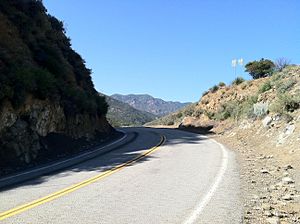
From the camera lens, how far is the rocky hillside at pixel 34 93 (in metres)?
17.2

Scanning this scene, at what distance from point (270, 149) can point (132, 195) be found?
1114 cm

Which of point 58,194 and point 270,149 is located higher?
point 270,149

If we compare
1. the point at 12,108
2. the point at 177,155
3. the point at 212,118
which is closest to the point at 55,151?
the point at 12,108

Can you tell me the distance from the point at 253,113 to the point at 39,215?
2309 centimetres

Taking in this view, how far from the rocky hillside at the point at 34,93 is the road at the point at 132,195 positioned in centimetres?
404

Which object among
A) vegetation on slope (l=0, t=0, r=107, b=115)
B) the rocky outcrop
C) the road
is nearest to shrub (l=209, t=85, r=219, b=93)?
vegetation on slope (l=0, t=0, r=107, b=115)

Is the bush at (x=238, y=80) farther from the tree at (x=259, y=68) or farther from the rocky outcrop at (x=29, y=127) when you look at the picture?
the rocky outcrop at (x=29, y=127)

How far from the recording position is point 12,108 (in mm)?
17484

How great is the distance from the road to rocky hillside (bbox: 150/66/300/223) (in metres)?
0.50

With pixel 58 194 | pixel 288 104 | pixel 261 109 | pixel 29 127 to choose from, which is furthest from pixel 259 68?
pixel 58 194

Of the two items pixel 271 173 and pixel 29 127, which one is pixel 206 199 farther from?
pixel 29 127

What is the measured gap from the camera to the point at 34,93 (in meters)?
19.9

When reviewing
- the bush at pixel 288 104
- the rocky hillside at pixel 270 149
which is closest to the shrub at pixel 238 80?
the rocky hillside at pixel 270 149

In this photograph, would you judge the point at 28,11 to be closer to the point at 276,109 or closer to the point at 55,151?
the point at 55,151
